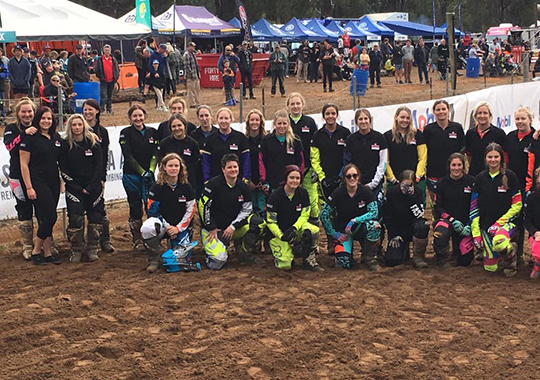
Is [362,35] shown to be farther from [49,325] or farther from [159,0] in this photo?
[49,325]

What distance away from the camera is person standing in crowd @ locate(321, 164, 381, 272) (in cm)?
856

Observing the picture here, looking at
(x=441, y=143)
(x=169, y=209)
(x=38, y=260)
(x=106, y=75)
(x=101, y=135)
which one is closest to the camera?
(x=169, y=209)

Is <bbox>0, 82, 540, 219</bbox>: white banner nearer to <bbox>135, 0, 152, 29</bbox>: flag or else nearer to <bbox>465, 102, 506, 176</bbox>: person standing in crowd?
<bbox>465, 102, 506, 176</bbox>: person standing in crowd

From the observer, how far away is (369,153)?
9031mm

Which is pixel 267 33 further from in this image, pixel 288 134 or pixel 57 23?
pixel 288 134

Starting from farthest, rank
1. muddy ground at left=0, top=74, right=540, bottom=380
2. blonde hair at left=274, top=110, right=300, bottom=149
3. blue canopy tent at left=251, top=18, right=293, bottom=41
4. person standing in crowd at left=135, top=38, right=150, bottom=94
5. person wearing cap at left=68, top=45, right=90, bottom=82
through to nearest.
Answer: blue canopy tent at left=251, top=18, right=293, bottom=41 < person standing in crowd at left=135, top=38, right=150, bottom=94 < person wearing cap at left=68, top=45, right=90, bottom=82 < blonde hair at left=274, top=110, right=300, bottom=149 < muddy ground at left=0, top=74, right=540, bottom=380

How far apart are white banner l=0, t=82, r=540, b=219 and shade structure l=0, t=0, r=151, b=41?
1082 cm

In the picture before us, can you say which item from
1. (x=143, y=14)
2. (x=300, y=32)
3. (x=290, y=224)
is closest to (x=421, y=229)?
(x=290, y=224)

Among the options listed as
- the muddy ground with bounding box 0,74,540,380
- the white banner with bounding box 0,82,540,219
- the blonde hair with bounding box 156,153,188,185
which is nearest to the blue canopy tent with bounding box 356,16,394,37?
the white banner with bounding box 0,82,540,219

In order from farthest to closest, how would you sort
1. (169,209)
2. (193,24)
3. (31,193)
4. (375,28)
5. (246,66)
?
(375,28) → (193,24) → (246,66) → (169,209) → (31,193)

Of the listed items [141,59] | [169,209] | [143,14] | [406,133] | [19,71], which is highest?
[143,14]

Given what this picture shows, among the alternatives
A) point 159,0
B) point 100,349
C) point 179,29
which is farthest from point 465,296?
point 159,0

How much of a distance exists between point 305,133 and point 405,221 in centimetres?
167

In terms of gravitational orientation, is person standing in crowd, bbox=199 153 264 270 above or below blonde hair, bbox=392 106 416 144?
below
